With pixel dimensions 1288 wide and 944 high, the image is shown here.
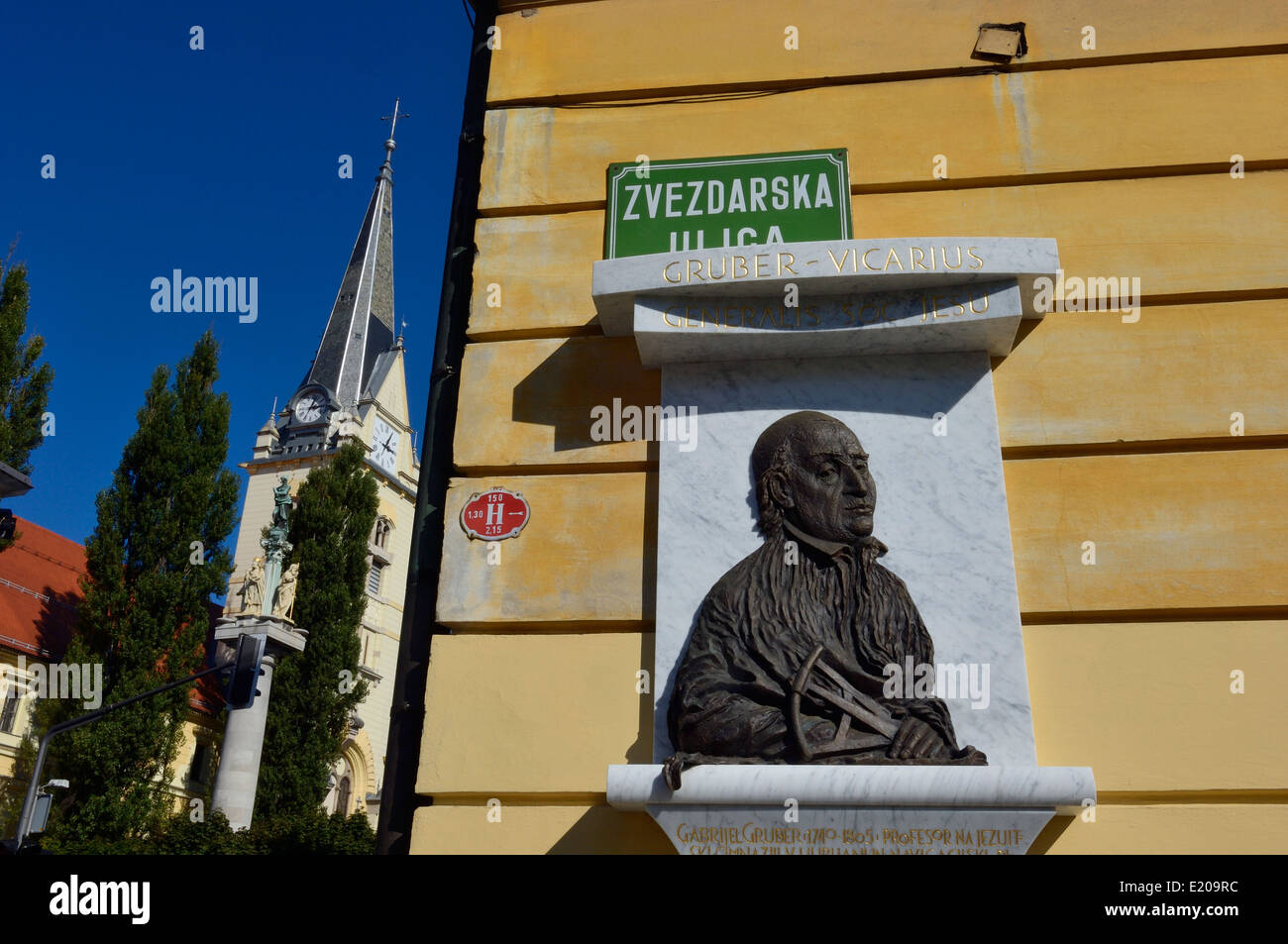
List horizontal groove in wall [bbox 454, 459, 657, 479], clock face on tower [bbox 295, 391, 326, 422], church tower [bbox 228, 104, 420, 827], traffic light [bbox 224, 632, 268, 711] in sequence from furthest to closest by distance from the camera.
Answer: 1. clock face on tower [bbox 295, 391, 326, 422]
2. church tower [bbox 228, 104, 420, 827]
3. traffic light [bbox 224, 632, 268, 711]
4. horizontal groove in wall [bbox 454, 459, 657, 479]

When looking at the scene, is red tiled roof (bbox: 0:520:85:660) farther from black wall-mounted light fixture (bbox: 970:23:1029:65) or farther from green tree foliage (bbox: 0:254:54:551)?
black wall-mounted light fixture (bbox: 970:23:1029:65)

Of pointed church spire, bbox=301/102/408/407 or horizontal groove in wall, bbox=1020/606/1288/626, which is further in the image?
pointed church spire, bbox=301/102/408/407

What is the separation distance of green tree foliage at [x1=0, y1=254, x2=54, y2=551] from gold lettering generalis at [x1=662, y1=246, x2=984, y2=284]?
23.5 metres

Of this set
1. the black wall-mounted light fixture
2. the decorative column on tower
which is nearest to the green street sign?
the black wall-mounted light fixture

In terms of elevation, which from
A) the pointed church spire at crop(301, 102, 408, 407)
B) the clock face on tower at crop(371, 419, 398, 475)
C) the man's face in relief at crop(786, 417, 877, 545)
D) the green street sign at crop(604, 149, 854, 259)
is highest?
the pointed church spire at crop(301, 102, 408, 407)

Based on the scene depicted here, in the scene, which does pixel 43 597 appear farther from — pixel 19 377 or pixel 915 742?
pixel 915 742

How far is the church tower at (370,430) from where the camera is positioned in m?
51.1

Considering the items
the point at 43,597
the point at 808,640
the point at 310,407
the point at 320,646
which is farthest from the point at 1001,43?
the point at 310,407

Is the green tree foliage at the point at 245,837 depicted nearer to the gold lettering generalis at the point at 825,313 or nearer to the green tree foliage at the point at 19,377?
the green tree foliage at the point at 19,377

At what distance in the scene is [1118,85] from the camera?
467 centimetres

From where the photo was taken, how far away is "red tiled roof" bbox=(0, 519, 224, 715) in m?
33.3
